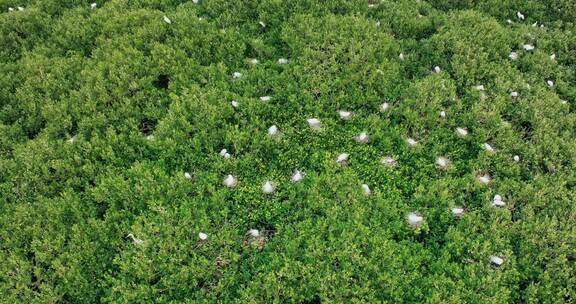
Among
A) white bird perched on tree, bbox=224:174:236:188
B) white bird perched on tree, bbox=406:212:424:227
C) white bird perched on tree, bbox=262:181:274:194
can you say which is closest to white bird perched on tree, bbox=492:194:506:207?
white bird perched on tree, bbox=406:212:424:227

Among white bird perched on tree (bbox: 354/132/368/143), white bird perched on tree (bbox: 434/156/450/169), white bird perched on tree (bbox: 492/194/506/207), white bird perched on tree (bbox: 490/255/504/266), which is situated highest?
white bird perched on tree (bbox: 354/132/368/143)

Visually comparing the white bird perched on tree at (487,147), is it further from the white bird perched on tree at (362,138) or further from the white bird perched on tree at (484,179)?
the white bird perched on tree at (362,138)

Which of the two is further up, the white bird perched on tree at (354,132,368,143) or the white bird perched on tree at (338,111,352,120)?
the white bird perched on tree at (338,111,352,120)

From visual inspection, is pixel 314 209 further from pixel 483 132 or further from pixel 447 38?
pixel 447 38

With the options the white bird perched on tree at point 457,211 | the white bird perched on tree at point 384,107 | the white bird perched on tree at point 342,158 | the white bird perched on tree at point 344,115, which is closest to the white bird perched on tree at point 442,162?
the white bird perched on tree at point 457,211

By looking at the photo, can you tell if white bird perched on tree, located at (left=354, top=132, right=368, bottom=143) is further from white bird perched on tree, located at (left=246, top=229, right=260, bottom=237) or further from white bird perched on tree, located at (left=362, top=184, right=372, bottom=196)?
white bird perched on tree, located at (left=246, top=229, right=260, bottom=237)

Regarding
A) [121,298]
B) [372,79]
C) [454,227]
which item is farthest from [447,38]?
[121,298]
